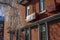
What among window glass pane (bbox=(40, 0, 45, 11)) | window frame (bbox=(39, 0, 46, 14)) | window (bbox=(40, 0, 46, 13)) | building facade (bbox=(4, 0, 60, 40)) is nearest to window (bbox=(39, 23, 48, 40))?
building facade (bbox=(4, 0, 60, 40))

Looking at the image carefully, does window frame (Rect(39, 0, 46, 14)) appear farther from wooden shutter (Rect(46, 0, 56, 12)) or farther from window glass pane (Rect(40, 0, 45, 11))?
wooden shutter (Rect(46, 0, 56, 12))

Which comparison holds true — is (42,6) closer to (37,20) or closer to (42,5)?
(42,5)

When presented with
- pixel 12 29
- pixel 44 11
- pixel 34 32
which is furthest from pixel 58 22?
pixel 12 29

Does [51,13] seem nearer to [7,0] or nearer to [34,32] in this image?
[34,32]

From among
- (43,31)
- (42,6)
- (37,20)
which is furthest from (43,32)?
(42,6)

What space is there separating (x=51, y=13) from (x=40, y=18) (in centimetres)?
188

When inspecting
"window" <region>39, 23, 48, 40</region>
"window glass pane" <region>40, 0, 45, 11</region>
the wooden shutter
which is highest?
"window glass pane" <region>40, 0, 45, 11</region>

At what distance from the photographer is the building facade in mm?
13742

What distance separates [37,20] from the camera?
1659cm

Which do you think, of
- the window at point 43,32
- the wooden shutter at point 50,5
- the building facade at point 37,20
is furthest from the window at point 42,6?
the window at point 43,32

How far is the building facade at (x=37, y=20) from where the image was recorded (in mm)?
13742

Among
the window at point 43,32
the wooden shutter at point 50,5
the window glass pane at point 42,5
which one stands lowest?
the window at point 43,32

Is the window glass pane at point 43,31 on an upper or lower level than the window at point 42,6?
lower

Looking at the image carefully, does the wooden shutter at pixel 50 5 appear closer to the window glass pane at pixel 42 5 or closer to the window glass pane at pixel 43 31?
the window glass pane at pixel 42 5
